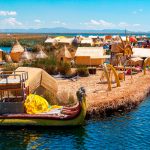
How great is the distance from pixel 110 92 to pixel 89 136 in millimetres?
8049

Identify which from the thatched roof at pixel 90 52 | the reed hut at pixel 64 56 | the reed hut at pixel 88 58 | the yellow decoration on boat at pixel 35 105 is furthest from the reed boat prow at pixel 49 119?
the reed hut at pixel 64 56

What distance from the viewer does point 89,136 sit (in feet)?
62.0

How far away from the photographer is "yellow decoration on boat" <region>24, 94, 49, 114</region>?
68.0 feet

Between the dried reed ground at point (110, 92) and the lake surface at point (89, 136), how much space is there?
1041mm

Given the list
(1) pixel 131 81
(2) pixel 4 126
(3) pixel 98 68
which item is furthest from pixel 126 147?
(3) pixel 98 68

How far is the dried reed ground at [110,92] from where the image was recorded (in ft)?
73.4

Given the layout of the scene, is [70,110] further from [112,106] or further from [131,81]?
[131,81]

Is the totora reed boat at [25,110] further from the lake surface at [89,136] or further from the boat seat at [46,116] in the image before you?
the lake surface at [89,136]

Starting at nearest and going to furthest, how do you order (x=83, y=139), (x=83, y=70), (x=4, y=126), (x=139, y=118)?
(x=83, y=139), (x=4, y=126), (x=139, y=118), (x=83, y=70)

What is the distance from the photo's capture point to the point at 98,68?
4112 centimetres

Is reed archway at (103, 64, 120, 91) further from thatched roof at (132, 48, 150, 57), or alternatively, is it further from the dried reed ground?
thatched roof at (132, 48, 150, 57)

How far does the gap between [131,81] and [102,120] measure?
11.2 metres

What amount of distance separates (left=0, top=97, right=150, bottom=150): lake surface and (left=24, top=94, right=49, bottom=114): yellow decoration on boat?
1.17 metres

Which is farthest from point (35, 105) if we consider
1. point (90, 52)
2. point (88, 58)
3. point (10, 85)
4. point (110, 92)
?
point (90, 52)
